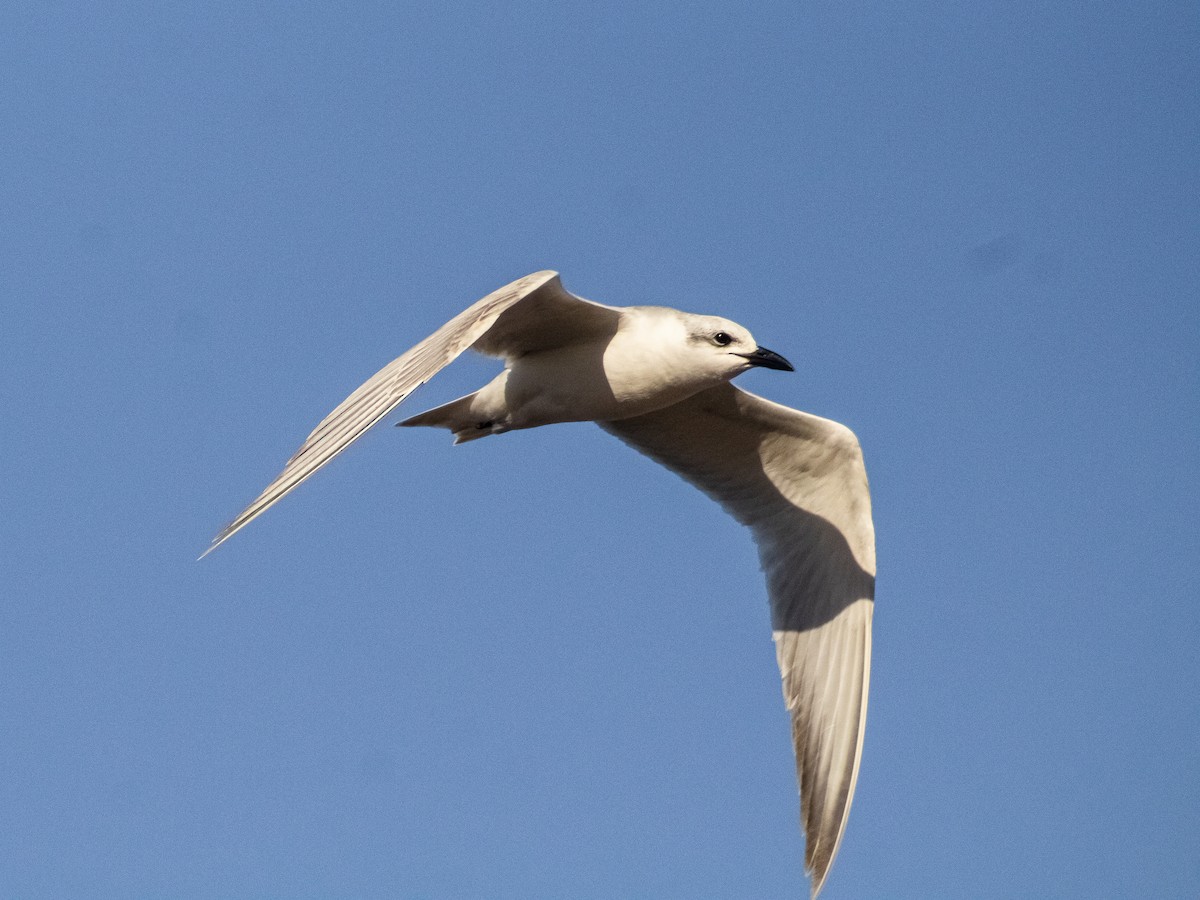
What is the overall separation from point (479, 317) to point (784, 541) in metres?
3.88

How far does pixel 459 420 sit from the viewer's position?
10.4 meters

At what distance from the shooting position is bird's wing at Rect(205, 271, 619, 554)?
7.82m

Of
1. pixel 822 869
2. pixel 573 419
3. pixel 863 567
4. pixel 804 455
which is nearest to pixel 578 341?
→ pixel 573 419

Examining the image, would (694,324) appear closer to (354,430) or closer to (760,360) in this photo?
(760,360)

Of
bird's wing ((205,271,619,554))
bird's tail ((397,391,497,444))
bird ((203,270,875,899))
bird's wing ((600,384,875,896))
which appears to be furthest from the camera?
bird's wing ((600,384,875,896))

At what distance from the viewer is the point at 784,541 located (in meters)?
11.5

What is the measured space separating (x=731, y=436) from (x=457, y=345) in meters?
3.69

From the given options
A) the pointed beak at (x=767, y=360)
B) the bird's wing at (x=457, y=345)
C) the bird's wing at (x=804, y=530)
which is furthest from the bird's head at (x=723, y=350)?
the bird's wing at (x=804, y=530)

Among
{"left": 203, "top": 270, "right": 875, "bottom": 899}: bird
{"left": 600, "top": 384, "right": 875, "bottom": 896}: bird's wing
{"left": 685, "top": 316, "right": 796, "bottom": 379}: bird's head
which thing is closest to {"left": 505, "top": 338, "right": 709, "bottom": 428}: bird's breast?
{"left": 203, "top": 270, "right": 875, "bottom": 899}: bird

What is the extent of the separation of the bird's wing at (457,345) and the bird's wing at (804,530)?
5.08 ft

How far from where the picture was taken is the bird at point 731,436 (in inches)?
384

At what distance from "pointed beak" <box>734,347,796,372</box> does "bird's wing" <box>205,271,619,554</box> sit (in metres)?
0.97

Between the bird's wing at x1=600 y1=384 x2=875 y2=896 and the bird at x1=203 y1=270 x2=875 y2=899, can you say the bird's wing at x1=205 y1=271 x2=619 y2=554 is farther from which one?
the bird's wing at x1=600 y1=384 x2=875 y2=896

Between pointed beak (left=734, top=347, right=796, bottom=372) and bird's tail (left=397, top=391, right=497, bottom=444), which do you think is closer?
pointed beak (left=734, top=347, right=796, bottom=372)
